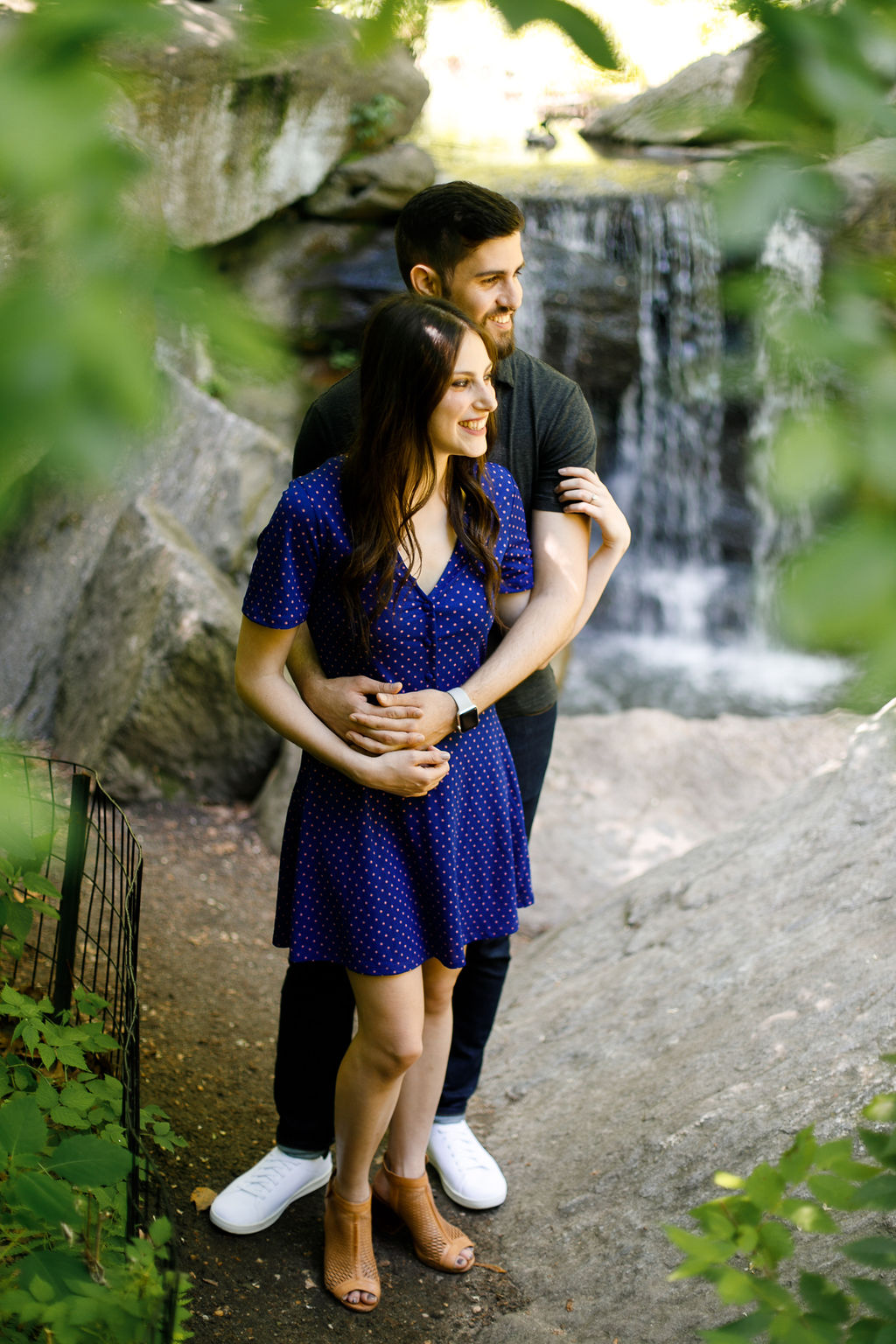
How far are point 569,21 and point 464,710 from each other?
141 cm

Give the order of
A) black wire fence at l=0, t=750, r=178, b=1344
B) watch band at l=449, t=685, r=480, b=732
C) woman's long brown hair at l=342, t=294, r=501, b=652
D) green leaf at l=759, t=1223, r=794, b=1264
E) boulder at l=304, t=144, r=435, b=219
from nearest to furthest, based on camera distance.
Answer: green leaf at l=759, t=1223, r=794, b=1264 < black wire fence at l=0, t=750, r=178, b=1344 < woman's long brown hair at l=342, t=294, r=501, b=652 < watch band at l=449, t=685, r=480, b=732 < boulder at l=304, t=144, r=435, b=219

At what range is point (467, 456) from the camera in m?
2.08

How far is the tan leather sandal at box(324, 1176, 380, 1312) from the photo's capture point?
2182mm

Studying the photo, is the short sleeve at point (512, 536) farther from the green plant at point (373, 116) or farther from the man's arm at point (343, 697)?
the green plant at point (373, 116)

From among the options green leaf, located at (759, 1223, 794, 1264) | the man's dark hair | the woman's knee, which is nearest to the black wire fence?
the woman's knee

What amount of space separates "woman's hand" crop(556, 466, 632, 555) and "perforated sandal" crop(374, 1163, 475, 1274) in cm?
136

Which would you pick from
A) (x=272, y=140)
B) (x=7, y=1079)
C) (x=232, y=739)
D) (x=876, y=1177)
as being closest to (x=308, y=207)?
(x=272, y=140)

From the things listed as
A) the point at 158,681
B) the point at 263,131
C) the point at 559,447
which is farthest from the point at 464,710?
the point at 263,131

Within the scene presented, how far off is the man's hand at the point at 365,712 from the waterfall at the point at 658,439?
18.3 ft

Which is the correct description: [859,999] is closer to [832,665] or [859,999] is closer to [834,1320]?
[834,1320]

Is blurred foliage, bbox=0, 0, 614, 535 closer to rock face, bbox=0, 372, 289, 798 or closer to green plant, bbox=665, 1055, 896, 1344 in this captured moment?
green plant, bbox=665, 1055, 896, 1344

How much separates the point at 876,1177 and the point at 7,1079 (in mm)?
1481

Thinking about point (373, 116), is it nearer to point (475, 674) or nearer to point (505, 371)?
point (505, 371)

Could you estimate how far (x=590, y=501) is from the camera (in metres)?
2.22
